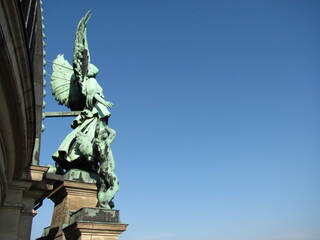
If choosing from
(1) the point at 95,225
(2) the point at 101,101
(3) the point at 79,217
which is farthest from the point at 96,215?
(2) the point at 101,101

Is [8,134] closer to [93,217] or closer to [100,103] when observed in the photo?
[93,217]

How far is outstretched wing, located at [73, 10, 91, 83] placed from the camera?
1091 cm

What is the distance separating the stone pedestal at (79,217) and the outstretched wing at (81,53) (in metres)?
3.30

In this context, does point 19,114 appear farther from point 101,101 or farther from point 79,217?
point 101,101

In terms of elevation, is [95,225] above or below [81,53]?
below

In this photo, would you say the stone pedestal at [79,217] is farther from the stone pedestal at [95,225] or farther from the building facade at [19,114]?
the building facade at [19,114]

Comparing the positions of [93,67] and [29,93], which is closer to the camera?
[29,93]

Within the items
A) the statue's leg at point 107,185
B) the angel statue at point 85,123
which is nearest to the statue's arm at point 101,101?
the angel statue at point 85,123

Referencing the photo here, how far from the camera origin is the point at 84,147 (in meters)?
9.67

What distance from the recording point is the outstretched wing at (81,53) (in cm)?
1091

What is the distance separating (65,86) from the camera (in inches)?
473

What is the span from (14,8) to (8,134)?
78.5 inches

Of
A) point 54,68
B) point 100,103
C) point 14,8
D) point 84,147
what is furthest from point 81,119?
point 14,8

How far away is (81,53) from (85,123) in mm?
2041
